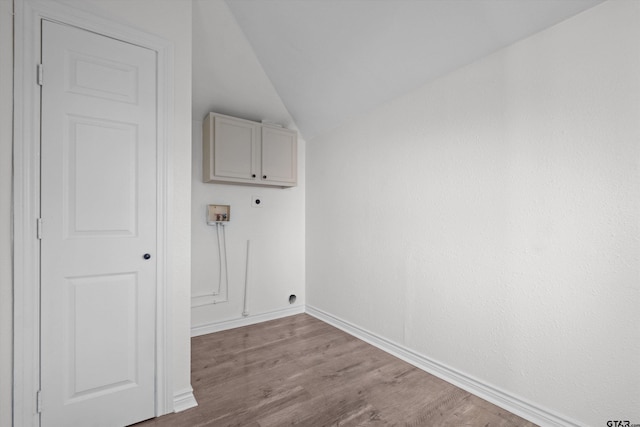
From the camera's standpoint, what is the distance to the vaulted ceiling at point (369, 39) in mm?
1673

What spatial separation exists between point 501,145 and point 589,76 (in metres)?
0.49

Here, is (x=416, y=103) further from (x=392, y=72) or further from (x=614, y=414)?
(x=614, y=414)

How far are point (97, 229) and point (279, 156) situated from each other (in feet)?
6.28

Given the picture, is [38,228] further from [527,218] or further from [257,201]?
[527,218]

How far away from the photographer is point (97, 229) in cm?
159

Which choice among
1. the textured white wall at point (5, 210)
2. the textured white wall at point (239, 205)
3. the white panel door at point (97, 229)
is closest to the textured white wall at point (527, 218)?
the textured white wall at point (239, 205)

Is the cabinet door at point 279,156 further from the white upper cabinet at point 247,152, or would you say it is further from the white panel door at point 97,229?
the white panel door at point 97,229

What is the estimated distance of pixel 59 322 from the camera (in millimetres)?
1494

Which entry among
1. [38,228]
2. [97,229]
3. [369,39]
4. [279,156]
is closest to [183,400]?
[97,229]

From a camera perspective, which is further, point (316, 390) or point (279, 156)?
point (279, 156)

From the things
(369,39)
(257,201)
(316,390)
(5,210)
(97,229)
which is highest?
(369,39)

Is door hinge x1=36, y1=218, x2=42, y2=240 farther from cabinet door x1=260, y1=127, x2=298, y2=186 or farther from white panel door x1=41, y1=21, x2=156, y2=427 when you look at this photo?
cabinet door x1=260, y1=127, x2=298, y2=186

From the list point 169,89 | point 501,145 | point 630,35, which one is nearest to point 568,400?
point 501,145

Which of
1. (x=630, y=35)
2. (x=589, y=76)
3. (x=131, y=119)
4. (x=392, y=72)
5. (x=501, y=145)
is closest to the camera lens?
(x=630, y=35)
